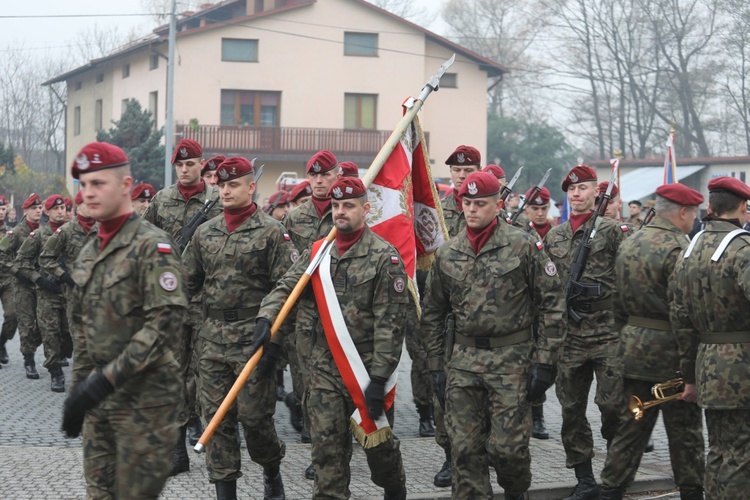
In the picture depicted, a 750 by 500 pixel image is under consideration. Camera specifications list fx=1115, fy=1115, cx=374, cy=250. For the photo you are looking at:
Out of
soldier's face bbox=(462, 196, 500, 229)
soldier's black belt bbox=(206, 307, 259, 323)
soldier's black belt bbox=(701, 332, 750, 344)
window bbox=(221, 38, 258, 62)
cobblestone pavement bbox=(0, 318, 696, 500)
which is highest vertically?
window bbox=(221, 38, 258, 62)

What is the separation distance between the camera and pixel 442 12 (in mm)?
62625

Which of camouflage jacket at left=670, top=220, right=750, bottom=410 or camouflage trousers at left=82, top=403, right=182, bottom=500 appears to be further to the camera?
camouflage jacket at left=670, top=220, right=750, bottom=410

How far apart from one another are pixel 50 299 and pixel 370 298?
763 cm


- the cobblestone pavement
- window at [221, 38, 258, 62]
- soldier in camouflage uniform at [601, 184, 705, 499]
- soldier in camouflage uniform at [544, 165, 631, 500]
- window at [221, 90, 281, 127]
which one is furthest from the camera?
window at [221, 90, 281, 127]

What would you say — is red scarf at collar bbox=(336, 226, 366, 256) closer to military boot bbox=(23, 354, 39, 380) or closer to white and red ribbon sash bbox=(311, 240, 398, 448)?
white and red ribbon sash bbox=(311, 240, 398, 448)

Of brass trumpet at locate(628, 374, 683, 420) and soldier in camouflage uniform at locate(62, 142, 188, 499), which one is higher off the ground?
soldier in camouflage uniform at locate(62, 142, 188, 499)

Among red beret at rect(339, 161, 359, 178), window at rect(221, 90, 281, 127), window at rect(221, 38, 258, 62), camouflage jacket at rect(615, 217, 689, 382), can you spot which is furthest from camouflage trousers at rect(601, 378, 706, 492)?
window at rect(221, 38, 258, 62)

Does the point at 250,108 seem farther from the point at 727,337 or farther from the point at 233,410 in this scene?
the point at 727,337

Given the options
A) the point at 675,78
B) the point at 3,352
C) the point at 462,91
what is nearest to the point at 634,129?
the point at 675,78

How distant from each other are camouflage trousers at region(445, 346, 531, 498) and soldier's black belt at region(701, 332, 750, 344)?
1.14m

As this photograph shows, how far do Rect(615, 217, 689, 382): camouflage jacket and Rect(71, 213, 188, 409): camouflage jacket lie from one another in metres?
3.51

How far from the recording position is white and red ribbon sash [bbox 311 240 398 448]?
6.99 metres

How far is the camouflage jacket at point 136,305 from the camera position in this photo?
17.6 feet

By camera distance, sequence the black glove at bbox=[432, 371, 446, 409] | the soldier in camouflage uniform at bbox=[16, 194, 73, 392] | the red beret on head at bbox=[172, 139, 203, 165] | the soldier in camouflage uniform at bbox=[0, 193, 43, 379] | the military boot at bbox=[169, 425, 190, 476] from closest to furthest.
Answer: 1. the black glove at bbox=[432, 371, 446, 409]
2. the military boot at bbox=[169, 425, 190, 476]
3. the red beret on head at bbox=[172, 139, 203, 165]
4. the soldier in camouflage uniform at bbox=[16, 194, 73, 392]
5. the soldier in camouflage uniform at bbox=[0, 193, 43, 379]
